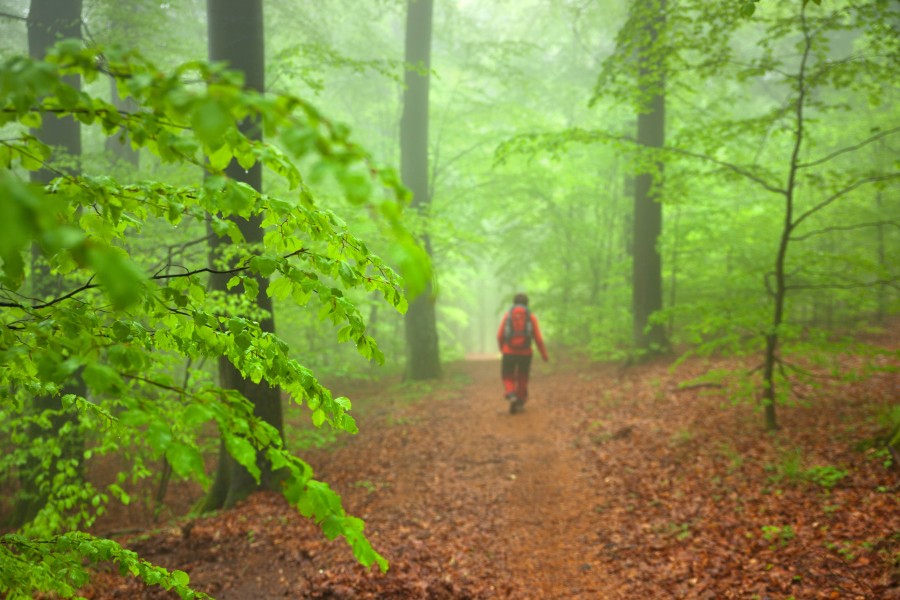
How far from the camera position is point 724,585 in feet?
12.5

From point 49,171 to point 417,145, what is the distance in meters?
7.48

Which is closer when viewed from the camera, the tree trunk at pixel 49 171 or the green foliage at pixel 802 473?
the green foliage at pixel 802 473

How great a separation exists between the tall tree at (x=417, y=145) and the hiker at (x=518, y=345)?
3.03 meters

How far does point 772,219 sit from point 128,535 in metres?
12.1

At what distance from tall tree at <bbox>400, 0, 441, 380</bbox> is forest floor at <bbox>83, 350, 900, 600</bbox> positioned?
14.3 ft

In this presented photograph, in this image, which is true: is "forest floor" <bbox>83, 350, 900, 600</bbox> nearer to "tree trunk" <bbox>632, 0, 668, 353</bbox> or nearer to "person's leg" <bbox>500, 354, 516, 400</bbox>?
"person's leg" <bbox>500, 354, 516, 400</bbox>

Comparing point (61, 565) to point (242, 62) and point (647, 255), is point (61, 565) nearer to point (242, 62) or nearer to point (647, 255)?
point (242, 62)

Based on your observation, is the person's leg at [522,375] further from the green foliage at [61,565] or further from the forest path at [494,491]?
the green foliage at [61,565]

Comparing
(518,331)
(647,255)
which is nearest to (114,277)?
(518,331)

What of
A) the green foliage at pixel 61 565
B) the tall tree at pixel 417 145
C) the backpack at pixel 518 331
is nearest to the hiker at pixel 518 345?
the backpack at pixel 518 331

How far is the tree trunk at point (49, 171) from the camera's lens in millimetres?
6254

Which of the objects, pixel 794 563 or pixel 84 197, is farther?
pixel 794 563

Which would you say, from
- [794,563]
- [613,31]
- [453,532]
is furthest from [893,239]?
[453,532]

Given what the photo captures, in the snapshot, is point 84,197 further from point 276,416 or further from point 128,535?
point 128,535
